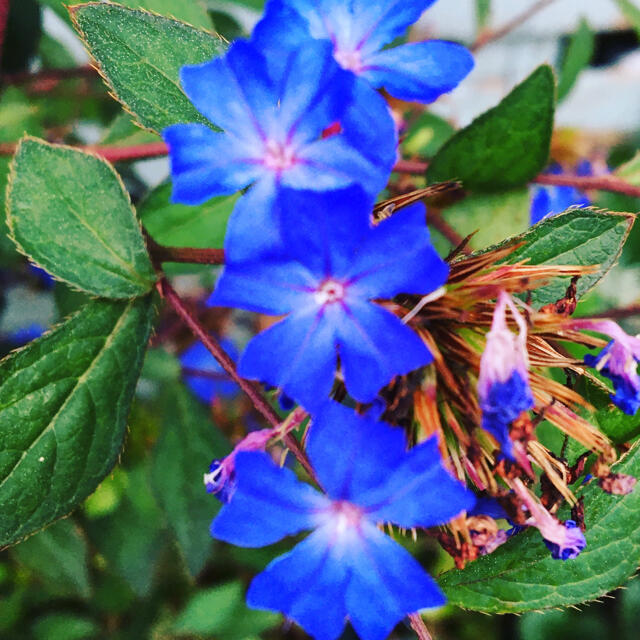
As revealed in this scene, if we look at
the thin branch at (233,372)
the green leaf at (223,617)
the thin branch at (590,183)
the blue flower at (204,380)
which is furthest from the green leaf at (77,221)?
the blue flower at (204,380)

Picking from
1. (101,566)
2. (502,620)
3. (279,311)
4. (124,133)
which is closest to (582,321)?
(279,311)

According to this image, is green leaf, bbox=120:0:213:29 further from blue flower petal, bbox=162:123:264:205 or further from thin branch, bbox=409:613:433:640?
thin branch, bbox=409:613:433:640

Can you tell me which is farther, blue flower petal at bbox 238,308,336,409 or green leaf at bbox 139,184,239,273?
green leaf at bbox 139,184,239,273

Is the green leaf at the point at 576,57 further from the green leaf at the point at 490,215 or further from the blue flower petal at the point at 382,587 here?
the blue flower petal at the point at 382,587

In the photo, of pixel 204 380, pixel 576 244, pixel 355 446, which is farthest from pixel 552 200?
pixel 204 380

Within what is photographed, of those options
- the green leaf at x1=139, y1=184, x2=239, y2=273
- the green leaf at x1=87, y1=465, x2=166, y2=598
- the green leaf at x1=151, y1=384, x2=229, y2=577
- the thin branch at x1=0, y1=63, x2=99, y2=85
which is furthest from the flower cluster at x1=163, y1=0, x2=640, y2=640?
the green leaf at x1=87, y1=465, x2=166, y2=598

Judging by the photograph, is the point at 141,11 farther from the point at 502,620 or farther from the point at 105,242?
the point at 502,620

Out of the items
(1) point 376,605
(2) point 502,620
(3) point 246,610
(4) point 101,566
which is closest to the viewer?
(1) point 376,605
